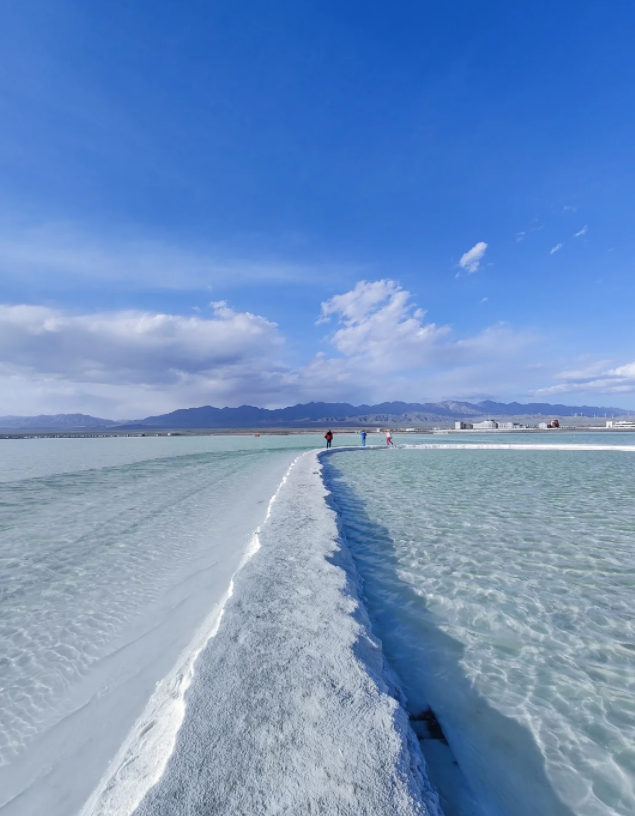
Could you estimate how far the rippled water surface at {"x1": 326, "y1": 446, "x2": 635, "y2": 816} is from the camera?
8.89 feet

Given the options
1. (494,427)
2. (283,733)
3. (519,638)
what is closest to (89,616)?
(283,733)

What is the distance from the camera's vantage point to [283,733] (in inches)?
98.6

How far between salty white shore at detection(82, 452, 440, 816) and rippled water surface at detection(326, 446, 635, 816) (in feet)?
2.05

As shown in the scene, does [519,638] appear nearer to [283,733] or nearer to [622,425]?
[283,733]

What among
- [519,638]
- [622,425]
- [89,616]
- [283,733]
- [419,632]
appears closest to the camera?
[283,733]

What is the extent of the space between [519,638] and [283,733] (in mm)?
2965

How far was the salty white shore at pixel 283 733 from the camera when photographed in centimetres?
206

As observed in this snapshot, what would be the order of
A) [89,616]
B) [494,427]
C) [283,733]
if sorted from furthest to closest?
[494,427] → [89,616] → [283,733]

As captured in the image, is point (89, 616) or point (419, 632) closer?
point (419, 632)

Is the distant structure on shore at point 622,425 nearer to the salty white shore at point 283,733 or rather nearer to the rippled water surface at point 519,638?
the rippled water surface at point 519,638

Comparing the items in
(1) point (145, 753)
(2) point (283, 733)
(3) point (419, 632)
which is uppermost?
(2) point (283, 733)

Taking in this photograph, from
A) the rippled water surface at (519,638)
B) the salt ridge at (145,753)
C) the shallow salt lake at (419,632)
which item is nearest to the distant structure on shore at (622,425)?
the rippled water surface at (519,638)

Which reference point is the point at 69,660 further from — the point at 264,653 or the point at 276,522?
the point at 276,522

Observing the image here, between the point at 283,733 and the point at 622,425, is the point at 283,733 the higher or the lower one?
the lower one
